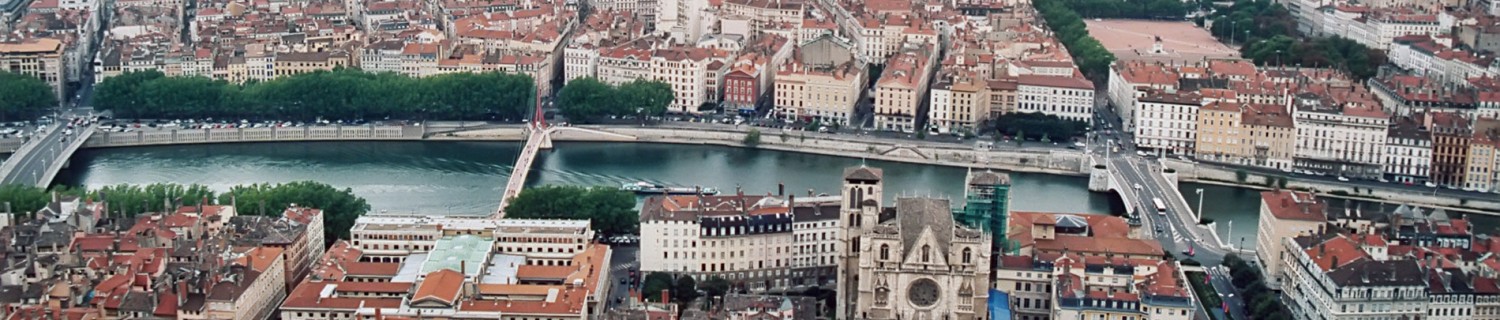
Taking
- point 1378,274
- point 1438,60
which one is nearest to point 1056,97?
point 1438,60

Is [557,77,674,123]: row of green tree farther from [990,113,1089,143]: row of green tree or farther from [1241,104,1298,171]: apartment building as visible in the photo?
[1241,104,1298,171]: apartment building

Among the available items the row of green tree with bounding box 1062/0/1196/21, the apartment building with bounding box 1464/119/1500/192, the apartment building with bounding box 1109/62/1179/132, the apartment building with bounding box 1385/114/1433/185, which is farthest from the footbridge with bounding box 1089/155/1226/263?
the row of green tree with bounding box 1062/0/1196/21

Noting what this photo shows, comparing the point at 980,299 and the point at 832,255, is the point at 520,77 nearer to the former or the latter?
the point at 832,255

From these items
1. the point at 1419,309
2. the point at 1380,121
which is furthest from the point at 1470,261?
the point at 1380,121

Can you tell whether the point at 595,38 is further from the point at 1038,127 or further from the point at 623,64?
the point at 1038,127

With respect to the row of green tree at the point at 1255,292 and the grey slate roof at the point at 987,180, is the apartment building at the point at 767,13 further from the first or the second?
the grey slate roof at the point at 987,180

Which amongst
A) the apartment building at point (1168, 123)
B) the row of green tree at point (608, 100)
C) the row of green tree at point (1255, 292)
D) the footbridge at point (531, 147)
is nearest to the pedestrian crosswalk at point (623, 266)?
the footbridge at point (531, 147)
